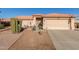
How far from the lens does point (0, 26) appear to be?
855 inches

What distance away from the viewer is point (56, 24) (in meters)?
25.6

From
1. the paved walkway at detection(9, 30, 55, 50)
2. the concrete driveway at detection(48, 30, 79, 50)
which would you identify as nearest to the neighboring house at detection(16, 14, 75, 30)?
the concrete driveway at detection(48, 30, 79, 50)

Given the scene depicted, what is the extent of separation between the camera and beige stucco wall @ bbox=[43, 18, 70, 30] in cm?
2536

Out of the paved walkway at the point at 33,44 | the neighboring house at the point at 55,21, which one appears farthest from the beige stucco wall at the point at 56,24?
the paved walkway at the point at 33,44

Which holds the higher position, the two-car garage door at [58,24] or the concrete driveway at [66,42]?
the two-car garage door at [58,24]

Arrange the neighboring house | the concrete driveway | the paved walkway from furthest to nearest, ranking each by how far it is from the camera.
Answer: the neighboring house
the concrete driveway
the paved walkway

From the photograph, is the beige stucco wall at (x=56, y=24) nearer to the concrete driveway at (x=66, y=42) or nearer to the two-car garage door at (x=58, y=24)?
the two-car garage door at (x=58, y=24)

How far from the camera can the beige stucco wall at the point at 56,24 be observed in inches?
998

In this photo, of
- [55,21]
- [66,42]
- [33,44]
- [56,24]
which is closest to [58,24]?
[56,24]

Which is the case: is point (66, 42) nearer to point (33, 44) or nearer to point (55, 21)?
point (33, 44)

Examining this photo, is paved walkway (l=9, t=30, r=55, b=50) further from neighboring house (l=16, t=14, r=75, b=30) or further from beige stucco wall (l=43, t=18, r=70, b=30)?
beige stucco wall (l=43, t=18, r=70, b=30)
